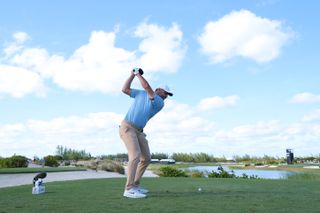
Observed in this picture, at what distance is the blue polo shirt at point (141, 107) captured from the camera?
7109 mm

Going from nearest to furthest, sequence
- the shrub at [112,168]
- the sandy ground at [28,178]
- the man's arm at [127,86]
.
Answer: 1. the man's arm at [127,86]
2. the sandy ground at [28,178]
3. the shrub at [112,168]

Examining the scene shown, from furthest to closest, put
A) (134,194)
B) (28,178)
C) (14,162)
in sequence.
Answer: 1. (14,162)
2. (28,178)
3. (134,194)

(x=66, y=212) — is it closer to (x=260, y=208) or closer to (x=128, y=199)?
(x=128, y=199)

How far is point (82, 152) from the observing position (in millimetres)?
47062

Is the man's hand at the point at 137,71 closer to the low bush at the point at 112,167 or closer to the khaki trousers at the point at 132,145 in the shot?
the khaki trousers at the point at 132,145

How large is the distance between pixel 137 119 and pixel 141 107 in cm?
21

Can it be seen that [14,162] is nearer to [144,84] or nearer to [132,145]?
[132,145]

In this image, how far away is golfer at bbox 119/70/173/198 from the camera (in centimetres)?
696

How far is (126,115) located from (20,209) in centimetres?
241

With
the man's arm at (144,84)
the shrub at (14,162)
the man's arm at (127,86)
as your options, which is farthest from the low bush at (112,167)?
the man's arm at (144,84)

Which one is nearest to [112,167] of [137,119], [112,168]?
[112,168]

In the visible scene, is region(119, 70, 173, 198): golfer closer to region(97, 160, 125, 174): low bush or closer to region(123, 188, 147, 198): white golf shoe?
region(123, 188, 147, 198): white golf shoe

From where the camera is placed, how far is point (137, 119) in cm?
713

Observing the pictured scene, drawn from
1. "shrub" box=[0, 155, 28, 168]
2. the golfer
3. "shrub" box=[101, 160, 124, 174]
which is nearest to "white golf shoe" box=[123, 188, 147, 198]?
the golfer
